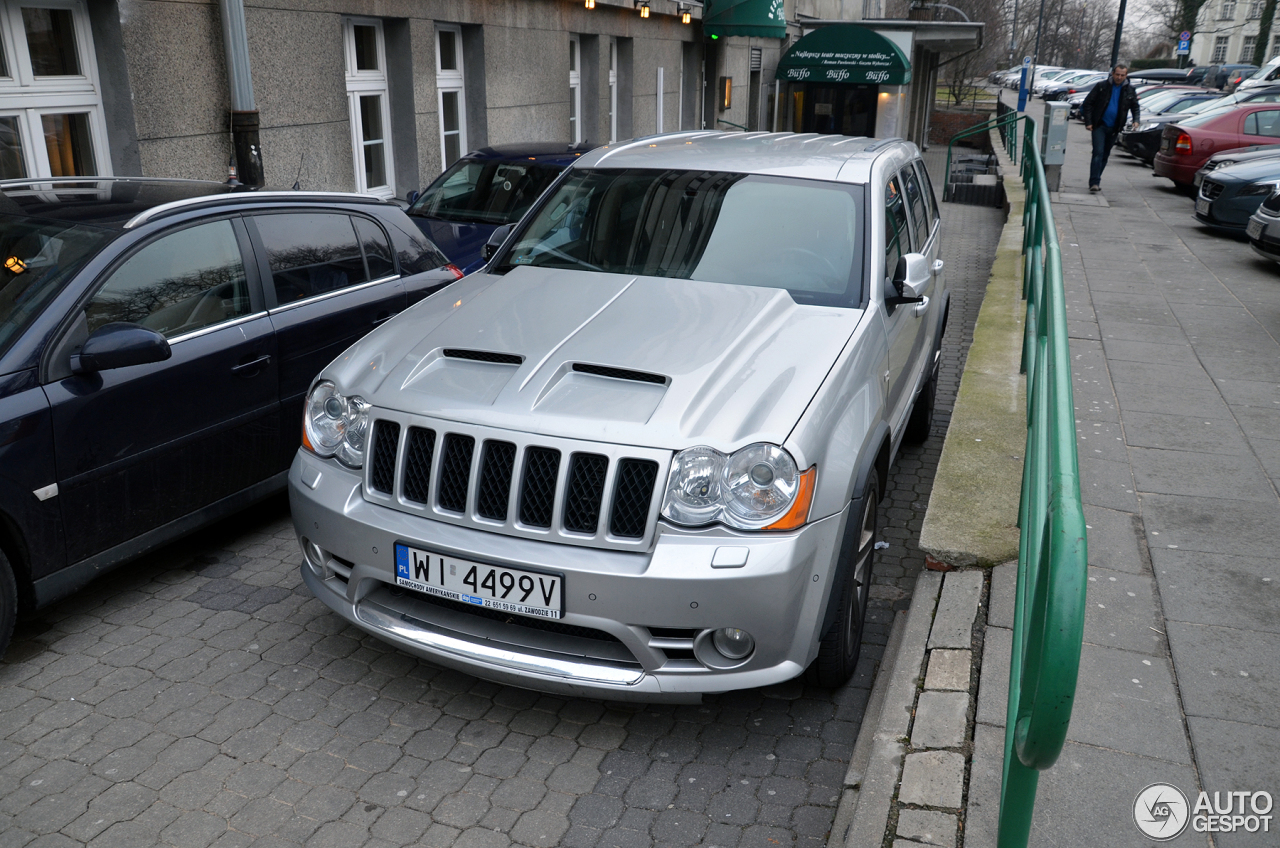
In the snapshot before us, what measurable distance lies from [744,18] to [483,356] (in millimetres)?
20131

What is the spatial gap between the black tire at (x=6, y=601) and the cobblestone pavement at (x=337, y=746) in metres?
0.17

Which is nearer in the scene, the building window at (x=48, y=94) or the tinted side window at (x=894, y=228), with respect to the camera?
the tinted side window at (x=894, y=228)

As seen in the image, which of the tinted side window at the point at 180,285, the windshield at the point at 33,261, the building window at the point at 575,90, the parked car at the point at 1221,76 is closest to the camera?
the windshield at the point at 33,261

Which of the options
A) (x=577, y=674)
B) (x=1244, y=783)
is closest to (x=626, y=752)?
(x=577, y=674)

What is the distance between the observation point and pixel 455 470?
324 cm

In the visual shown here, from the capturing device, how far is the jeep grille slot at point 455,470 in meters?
3.23

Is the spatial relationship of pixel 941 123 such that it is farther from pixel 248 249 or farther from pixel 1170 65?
pixel 1170 65

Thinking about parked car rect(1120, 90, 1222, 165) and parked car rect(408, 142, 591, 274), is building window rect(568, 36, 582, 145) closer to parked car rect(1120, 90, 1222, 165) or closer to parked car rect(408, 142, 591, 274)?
parked car rect(408, 142, 591, 274)

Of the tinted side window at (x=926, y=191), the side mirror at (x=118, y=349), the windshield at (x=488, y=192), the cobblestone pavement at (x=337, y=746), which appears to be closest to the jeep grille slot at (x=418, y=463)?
the cobblestone pavement at (x=337, y=746)

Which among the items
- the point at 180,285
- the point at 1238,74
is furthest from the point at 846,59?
the point at 1238,74

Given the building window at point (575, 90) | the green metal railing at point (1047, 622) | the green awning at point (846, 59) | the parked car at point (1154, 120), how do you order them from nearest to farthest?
the green metal railing at point (1047, 622) < the building window at point (575, 90) < the parked car at point (1154, 120) < the green awning at point (846, 59)

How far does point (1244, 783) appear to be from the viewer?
9.07 feet

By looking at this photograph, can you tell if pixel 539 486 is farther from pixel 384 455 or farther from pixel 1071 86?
pixel 1071 86

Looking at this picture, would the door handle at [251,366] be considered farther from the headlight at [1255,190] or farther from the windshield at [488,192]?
the headlight at [1255,190]
